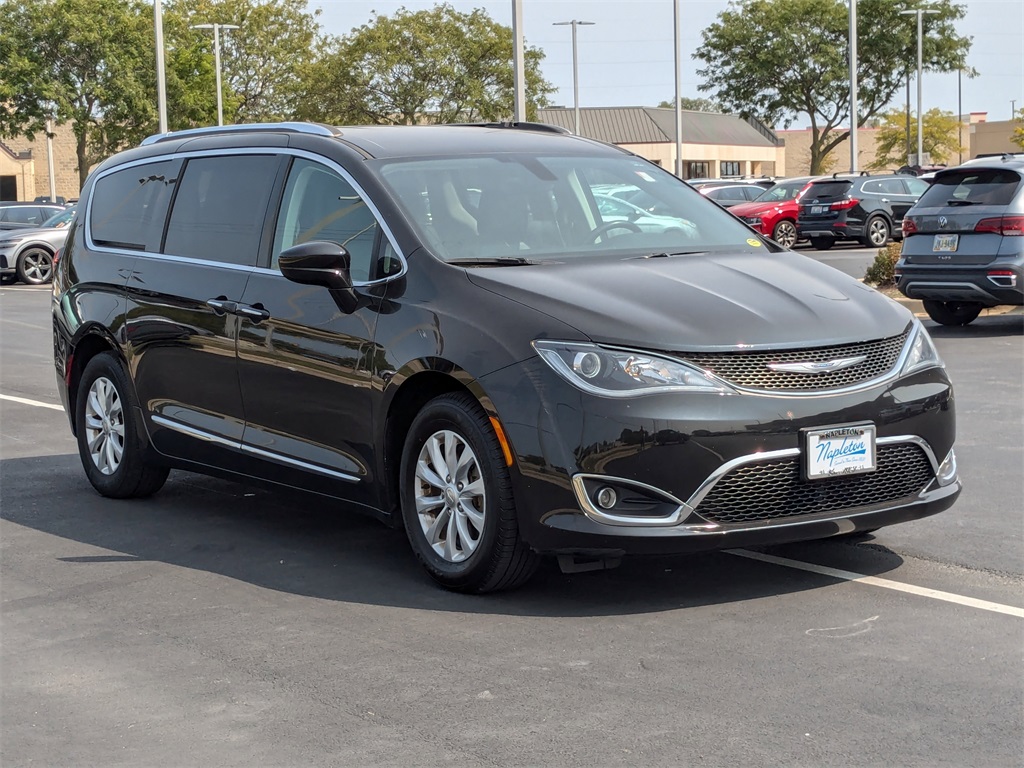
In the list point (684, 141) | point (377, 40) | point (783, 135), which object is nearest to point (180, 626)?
point (377, 40)

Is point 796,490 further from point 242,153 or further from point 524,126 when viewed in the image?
point 242,153

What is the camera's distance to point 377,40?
189ft

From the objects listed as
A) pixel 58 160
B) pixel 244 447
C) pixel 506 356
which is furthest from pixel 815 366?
pixel 58 160

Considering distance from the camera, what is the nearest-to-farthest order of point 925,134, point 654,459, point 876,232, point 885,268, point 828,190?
1. point 654,459
2. point 885,268
3. point 876,232
4. point 828,190
5. point 925,134

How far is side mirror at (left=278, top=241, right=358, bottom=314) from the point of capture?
20.0 ft

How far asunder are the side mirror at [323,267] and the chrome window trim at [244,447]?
0.69 m

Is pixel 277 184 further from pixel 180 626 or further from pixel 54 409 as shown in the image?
pixel 54 409

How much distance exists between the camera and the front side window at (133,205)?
25.3 ft

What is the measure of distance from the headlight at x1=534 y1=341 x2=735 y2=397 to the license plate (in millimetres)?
372

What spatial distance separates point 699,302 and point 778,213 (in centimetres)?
2741

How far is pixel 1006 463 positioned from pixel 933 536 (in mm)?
1870

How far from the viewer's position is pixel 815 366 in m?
5.42

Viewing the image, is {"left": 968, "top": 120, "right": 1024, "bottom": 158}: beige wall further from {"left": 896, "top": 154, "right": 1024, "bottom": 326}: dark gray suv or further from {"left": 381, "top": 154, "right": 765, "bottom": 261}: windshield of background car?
{"left": 381, "top": 154, "right": 765, "bottom": 261}: windshield of background car

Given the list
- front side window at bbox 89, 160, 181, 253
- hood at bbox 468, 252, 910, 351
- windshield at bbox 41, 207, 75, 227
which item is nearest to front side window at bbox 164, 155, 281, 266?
front side window at bbox 89, 160, 181, 253
